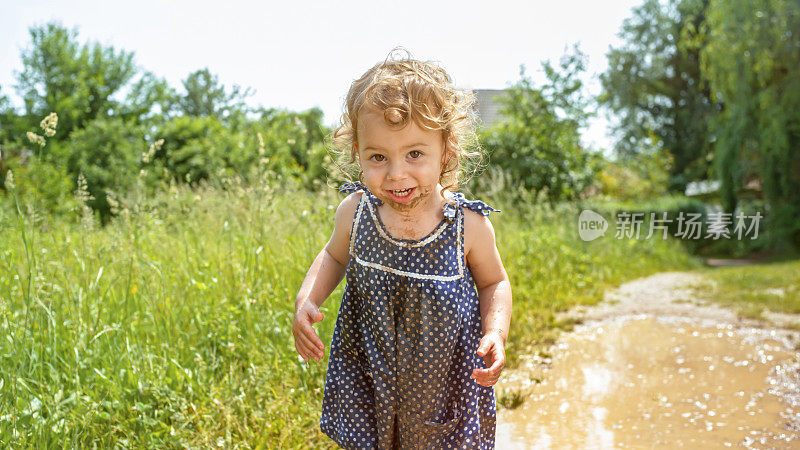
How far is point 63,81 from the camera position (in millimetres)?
18359

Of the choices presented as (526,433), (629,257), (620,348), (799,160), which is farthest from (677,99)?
(526,433)

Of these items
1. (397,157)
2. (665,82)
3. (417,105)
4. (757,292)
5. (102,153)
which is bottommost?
(757,292)

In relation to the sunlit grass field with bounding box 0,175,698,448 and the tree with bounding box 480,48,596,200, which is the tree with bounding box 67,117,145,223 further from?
the sunlit grass field with bounding box 0,175,698,448

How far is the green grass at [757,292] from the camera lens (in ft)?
18.6

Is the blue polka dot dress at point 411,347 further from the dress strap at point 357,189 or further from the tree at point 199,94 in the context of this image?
the tree at point 199,94

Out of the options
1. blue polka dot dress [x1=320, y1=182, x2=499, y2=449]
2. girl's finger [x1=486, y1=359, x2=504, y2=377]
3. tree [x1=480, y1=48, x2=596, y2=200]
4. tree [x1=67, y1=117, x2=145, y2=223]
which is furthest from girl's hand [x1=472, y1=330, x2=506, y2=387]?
tree [x1=67, y1=117, x2=145, y2=223]

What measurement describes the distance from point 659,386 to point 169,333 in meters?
2.63

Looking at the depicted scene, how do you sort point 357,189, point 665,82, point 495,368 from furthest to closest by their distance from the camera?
point 665,82 < point 357,189 < point 495,368

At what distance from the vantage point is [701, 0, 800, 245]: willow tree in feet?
41.8

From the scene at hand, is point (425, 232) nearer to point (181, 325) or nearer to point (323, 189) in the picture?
point (181, 325)

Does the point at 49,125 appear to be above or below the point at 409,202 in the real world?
above

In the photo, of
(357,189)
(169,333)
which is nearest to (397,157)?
(357,189)

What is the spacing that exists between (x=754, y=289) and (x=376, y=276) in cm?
673

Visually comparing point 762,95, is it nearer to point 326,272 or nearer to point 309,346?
point 326,272
